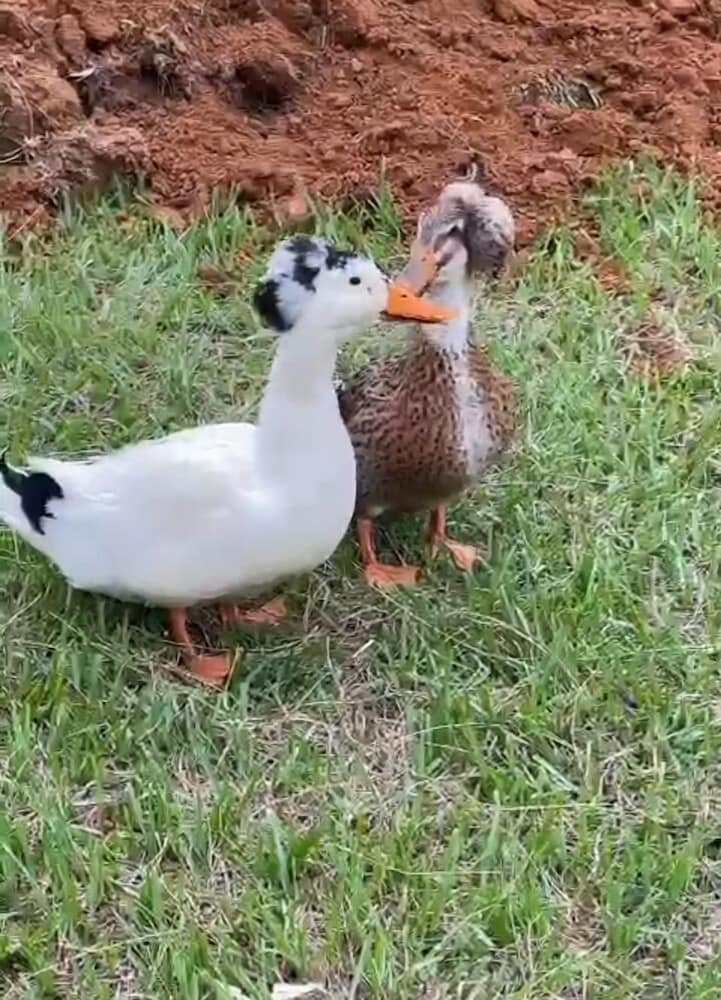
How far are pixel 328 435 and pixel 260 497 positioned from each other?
0.45ft

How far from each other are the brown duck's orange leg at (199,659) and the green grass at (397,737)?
0.03 m

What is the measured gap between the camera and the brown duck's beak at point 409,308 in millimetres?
2586

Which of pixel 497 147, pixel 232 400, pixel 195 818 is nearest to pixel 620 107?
pixel 497 147

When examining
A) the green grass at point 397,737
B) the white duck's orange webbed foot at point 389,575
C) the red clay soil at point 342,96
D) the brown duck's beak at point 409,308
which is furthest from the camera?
the red clay soil at point 342,96

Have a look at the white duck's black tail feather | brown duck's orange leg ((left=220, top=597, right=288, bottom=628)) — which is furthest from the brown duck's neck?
the white duck's black tail feather

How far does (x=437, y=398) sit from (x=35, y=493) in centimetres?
65

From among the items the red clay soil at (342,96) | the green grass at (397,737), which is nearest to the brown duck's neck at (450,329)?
the green grass at (397,737)

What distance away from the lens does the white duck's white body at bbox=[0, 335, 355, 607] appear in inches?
99.1

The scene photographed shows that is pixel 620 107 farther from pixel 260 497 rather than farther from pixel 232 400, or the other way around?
pixel 260 497

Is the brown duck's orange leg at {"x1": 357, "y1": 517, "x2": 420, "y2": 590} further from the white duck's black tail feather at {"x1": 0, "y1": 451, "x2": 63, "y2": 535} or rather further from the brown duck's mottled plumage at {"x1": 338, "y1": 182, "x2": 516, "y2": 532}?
the white duck's black tail feather at {"x1": 0, "y1": 451, "x2": 63, "y2": 535}

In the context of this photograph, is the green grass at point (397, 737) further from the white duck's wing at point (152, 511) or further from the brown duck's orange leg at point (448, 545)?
the white duck's wing at point (152, 511)

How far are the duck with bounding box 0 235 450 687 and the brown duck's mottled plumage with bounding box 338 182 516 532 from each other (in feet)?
0.48

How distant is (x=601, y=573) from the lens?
2838 millimetres

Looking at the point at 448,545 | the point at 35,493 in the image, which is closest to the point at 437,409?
the point at 448,545
